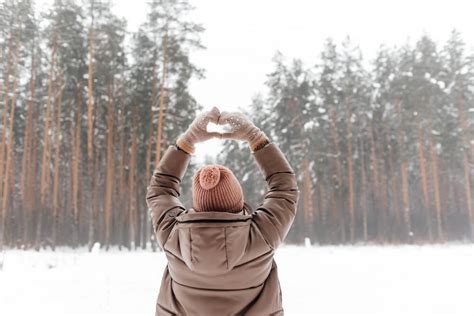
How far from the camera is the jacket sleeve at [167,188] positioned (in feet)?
5.16

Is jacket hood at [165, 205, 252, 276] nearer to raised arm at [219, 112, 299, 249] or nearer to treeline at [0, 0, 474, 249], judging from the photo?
raised arm at [219, 112, 299, 249]

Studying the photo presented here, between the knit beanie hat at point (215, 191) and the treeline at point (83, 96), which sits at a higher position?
the treeline at point (83, 96)

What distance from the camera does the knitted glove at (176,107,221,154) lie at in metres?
1.61

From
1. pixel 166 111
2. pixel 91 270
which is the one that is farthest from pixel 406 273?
pixel 166 111

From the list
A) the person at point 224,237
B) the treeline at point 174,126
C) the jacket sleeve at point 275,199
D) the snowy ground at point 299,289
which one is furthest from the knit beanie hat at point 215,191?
the treeline at point 174,126

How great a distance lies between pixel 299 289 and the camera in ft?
30.7

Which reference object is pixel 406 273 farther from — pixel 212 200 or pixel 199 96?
pixel 199 96

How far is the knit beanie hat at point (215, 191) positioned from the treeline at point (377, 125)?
91.1 feet

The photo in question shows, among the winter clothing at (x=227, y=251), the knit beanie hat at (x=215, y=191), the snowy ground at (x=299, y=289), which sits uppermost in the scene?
the knit beanie hat at (x=215, y=191)

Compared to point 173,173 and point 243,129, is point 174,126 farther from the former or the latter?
point 243,129

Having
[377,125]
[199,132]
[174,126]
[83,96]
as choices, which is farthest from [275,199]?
[377,125]

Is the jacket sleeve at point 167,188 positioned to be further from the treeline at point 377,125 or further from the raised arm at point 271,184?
the treeline at point 377,125

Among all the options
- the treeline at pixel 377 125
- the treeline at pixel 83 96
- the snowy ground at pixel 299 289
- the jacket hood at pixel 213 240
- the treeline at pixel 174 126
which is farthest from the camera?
the treeline at pixel 377 125

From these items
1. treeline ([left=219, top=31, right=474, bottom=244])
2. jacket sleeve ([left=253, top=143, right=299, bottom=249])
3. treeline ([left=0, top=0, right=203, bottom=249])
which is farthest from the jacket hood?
treeline ([left=219, top=31, right=474, bottom=244])
